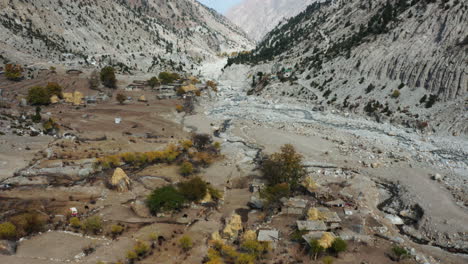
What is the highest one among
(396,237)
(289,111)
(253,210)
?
(289,111)

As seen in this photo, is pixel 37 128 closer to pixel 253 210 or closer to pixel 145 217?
pixel 145 217

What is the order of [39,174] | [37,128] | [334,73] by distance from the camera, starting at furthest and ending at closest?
1. [334,73]
2. [37,128]
3. [39,174]

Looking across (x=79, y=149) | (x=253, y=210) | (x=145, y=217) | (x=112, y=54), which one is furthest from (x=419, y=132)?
(x=112, y=54)

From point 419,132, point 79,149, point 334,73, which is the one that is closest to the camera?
point 79,149

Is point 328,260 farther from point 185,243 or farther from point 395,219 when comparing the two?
point 395,219

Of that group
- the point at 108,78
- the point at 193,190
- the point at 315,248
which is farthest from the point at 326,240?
the point at 108,78

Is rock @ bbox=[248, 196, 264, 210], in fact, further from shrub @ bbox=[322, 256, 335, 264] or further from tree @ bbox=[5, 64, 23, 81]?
tree @ bbox=[5, 64, 23, 81]
